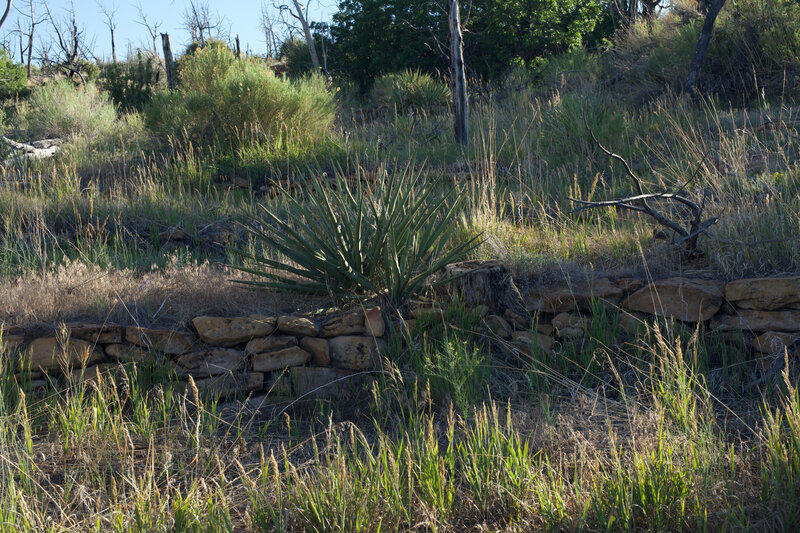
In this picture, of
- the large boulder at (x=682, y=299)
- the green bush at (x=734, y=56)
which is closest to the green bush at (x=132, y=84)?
the green bush at (x=734, y=56)

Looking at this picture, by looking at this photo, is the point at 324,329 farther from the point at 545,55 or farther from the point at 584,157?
the point at 545,55

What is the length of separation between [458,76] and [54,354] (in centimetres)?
652

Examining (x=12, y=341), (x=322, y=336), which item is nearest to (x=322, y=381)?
(x=322, y=336)

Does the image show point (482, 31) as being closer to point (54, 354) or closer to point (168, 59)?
point (168, 59)

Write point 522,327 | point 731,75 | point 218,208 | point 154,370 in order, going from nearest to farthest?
point 154,370 < point 522,327 < point 218,208 < point 731,75

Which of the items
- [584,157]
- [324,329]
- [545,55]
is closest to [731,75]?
[584,157]

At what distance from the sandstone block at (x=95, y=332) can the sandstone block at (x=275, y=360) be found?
826 mm

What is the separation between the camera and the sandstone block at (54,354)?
357 centimetres

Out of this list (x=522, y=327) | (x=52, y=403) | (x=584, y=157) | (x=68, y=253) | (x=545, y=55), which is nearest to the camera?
(x=52, y=403)

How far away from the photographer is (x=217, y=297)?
4.16 metres

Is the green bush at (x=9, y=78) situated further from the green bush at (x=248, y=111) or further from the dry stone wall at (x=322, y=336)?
the dry stone wall at (x=322, y=336)

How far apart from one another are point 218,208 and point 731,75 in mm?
8746

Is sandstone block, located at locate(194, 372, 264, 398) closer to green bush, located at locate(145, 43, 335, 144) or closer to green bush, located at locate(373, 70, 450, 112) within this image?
green bush, located at locate(145, 43, 335, 144)

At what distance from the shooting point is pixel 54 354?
359cm
